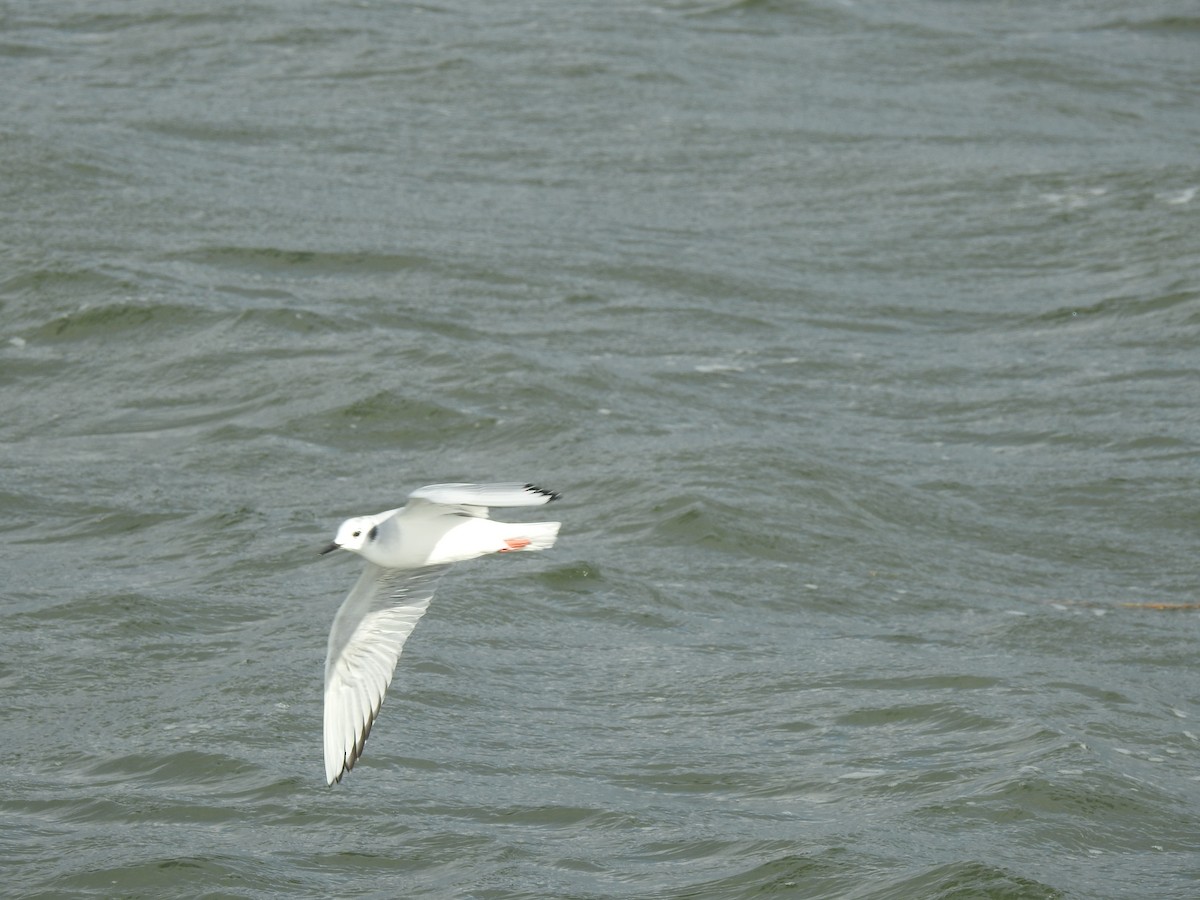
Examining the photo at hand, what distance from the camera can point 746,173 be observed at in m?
20.5

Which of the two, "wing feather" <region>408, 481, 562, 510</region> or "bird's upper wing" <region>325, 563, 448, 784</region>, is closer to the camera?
"wing feather" <region>408, 481, 562, 510</region>

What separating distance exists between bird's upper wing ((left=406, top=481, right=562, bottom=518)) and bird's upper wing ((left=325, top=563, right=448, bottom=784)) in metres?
1.23

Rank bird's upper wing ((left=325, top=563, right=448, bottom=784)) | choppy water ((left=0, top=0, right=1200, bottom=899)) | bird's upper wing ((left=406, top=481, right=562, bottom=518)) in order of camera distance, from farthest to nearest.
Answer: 1. choppy water ((left=0, top=0, right=1200, bottom=899))
2. bird's upper wing ((left=325, top=563, right=448, bottom=784))
3. bird's upper wing ((left=406, top=481, right=562, bottom=518))

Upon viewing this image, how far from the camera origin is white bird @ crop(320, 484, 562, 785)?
8438 millimetres

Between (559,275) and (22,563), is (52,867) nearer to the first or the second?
(22,563)

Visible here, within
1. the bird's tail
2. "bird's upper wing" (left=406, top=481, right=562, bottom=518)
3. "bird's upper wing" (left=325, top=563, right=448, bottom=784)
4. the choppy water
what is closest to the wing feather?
"bird's upper wing" (left=406, top=481, right=562, bottom=518)

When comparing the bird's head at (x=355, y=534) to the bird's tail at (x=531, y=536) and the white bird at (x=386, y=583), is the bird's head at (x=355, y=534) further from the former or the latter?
the bird's tail at (x=531, y=536)

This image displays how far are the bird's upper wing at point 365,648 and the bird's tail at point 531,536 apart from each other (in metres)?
0.87

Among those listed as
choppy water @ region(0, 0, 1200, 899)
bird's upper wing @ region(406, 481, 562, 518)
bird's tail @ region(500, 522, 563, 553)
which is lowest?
choppy water @ region(0, 0, 1200, 899)

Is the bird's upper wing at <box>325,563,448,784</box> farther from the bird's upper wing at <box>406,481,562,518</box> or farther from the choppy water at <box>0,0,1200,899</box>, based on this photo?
the bird's upper wing at <box>406,481,562,518</box>

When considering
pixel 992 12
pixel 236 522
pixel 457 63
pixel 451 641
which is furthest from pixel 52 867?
pixel 992 12

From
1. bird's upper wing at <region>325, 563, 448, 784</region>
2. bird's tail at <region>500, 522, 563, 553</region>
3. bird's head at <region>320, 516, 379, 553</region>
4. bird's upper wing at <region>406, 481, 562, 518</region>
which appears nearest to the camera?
bird's upper wing at <region>406, 481, 562, 518</region>

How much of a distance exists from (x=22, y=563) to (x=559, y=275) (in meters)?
6.31

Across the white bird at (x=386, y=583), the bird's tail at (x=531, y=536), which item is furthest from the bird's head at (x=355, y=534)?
the bird's tail at (x=531, y=536)
